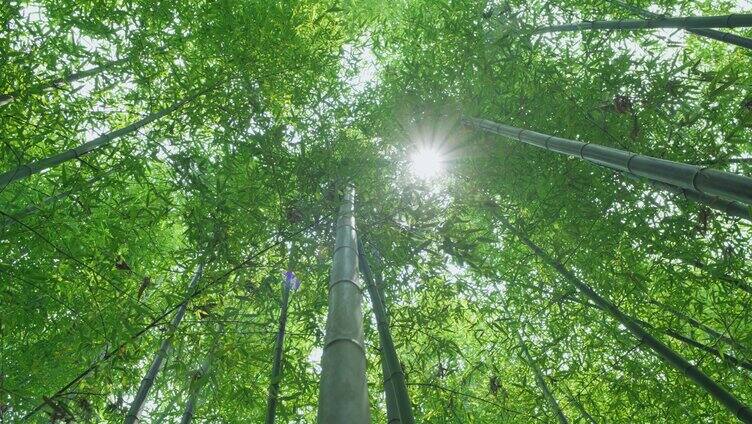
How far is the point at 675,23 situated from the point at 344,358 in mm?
3375

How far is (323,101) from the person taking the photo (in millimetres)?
4270

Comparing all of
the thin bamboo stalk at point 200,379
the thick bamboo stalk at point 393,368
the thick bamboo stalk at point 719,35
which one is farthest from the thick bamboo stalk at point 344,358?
the thick bamboo stalk at point 719,35

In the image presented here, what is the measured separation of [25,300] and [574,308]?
4.22 metres

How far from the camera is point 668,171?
201 centimetres

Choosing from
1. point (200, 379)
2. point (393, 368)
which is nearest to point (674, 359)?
point (393, 368)

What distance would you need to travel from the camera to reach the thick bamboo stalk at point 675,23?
9.51 feet

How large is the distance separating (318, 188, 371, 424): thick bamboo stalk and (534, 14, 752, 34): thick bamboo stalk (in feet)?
9.05

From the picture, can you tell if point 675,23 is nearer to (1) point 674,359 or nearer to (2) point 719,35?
(2) point 719,35

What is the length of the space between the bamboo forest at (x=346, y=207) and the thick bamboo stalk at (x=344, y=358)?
502mm

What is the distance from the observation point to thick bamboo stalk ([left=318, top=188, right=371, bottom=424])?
4.72 ft

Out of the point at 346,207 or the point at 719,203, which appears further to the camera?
the point at 346,207

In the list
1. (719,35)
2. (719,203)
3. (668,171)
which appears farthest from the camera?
(719,35)

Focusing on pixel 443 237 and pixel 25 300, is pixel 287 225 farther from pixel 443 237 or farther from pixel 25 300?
pixel 25 300

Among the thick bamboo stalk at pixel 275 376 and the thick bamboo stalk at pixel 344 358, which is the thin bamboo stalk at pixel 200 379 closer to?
the thick bamboo stalk at pixel 275 376
